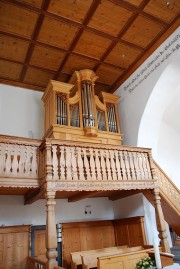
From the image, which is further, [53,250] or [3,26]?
[3,26]

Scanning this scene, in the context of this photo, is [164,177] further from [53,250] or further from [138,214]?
[53,250]

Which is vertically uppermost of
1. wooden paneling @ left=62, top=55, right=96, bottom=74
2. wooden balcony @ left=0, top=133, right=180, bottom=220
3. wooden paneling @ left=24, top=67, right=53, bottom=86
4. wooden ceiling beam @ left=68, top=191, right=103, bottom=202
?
wooden paneling @ left=62, top=55, right=96, bottom=74

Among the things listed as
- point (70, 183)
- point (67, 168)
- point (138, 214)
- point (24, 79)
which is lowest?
point (138, 214)

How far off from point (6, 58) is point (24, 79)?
1.15 meters

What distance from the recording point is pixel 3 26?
6816 millimetres

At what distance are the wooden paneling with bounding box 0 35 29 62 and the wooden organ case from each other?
130 centimetres

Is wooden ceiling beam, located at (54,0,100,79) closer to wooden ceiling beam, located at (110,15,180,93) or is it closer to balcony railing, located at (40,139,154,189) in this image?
wooden ceiling beam, located at (110,15,180,93)

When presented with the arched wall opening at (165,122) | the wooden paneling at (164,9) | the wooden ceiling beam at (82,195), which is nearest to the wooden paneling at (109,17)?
the wooden paneling at (164,9)

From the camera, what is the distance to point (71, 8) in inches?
255

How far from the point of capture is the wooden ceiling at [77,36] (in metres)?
6.48

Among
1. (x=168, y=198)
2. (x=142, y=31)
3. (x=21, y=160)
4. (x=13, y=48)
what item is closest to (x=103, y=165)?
(x=21, y=160)

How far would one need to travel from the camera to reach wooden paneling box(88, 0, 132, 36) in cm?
654

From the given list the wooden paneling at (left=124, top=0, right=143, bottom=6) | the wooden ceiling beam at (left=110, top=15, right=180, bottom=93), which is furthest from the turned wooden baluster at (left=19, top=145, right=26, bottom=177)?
the wooden ceiling beam at (left=110, top=15, right=180, bottom=93)

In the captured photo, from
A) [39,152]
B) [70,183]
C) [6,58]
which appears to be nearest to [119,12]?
[6,58]
